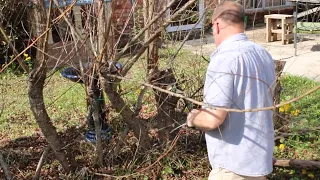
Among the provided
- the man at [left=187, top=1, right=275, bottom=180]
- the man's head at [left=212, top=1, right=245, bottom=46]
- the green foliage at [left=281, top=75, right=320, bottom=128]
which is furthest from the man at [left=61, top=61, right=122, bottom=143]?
the green foliage at [left=281, top=75, right=320, bottom=128]

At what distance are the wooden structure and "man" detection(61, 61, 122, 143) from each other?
752cm

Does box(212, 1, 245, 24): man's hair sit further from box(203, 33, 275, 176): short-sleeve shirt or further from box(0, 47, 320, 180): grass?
box(0, 47, 320, 180): grass

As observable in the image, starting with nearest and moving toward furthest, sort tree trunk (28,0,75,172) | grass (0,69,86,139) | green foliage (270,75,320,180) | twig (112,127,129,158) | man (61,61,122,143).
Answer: tree trunk (28,0,75,172), man (61,61,122,143), twig (112,127,129,158), green foliage (270,75,320,180), grass (0,69,86,139)

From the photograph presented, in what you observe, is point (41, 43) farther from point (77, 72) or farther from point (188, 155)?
point (188, 155)

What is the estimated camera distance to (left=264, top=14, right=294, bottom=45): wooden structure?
33.9ft

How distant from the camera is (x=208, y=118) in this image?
2.32m

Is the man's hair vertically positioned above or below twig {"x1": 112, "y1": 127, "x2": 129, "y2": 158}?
above

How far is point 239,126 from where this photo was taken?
2.37 metres

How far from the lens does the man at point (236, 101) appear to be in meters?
2.22

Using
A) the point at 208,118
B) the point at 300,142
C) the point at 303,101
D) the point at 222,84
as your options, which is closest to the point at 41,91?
the point at 208,118

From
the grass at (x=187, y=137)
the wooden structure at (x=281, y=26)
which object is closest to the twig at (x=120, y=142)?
the grass at (x=187, y=137)

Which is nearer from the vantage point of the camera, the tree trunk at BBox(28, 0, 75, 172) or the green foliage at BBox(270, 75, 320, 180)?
the tree trunk at BBox(28, 0, 75, 172)

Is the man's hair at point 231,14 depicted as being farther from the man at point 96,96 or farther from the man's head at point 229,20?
the man at point 96,96

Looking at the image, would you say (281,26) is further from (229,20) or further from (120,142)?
(229,20)
